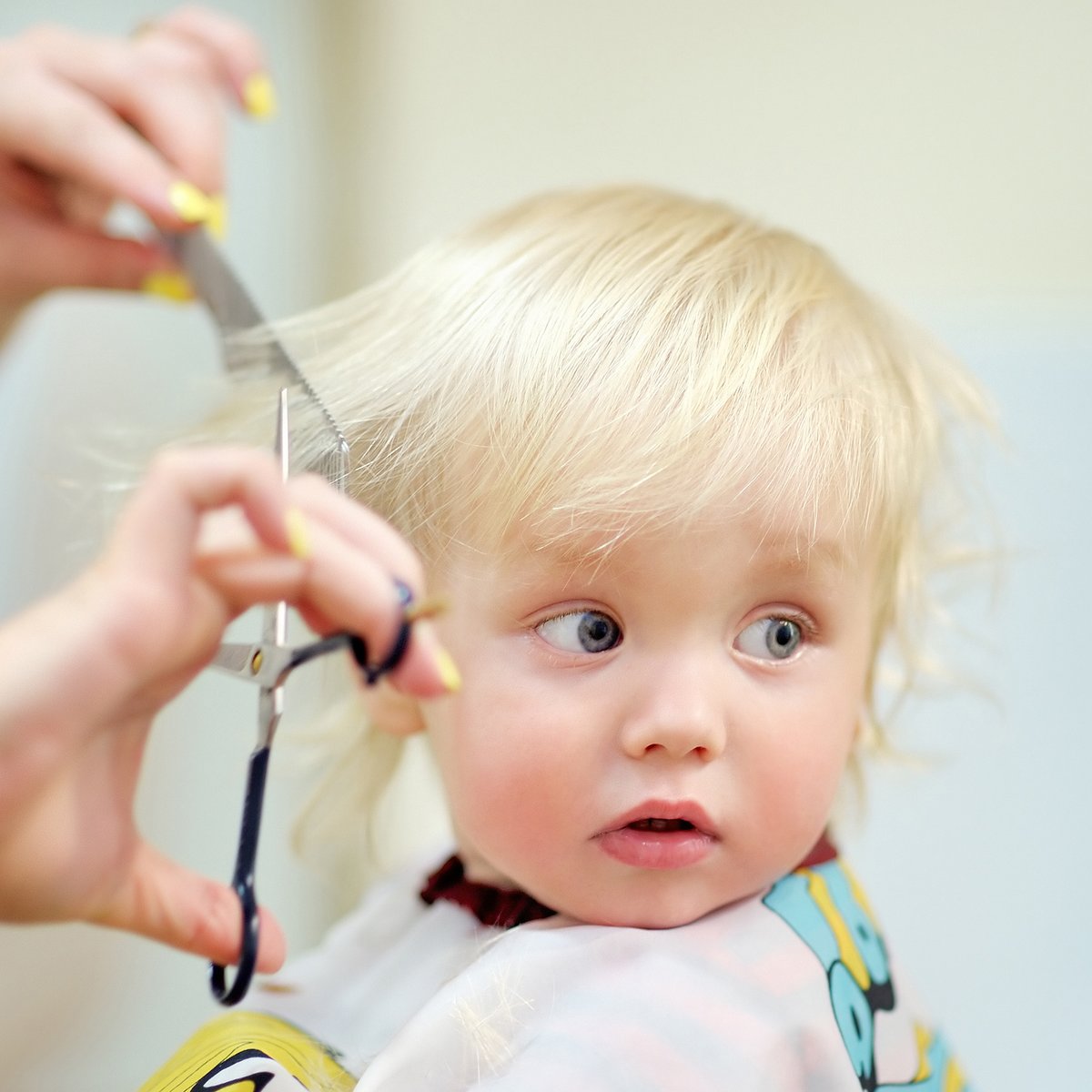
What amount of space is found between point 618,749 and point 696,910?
95mm

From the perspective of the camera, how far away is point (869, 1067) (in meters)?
0.64

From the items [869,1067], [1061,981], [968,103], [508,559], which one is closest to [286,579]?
[508,559]

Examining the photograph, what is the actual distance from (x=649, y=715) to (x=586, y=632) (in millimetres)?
55

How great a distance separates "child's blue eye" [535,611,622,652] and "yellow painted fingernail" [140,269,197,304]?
0.72 ft

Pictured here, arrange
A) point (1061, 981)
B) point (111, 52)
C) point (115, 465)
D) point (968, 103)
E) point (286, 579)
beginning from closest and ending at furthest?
point (286, 579), point (111, 52), point (115, 465), point (1061, 981), point (968, 103)

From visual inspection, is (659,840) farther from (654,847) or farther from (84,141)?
(84,141)

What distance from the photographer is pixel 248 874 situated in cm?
45

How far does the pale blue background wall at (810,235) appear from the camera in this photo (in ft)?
3.55

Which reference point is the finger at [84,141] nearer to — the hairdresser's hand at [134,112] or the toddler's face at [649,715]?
the hairdresser's hand at [134,112]

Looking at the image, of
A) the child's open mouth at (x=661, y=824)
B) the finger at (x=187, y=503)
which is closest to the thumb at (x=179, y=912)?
the finger at (x=187, y=503)

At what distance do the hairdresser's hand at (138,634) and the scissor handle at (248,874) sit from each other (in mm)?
31

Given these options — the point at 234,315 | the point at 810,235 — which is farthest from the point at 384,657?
the point at 810,235

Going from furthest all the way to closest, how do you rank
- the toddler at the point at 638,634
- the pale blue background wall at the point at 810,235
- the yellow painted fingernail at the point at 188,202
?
the pale blue background wall at the point at 810,235
the toddler at the point at 638,634
the yellow painted fingernail at the point at 188,202

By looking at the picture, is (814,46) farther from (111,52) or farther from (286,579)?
(286,579)
